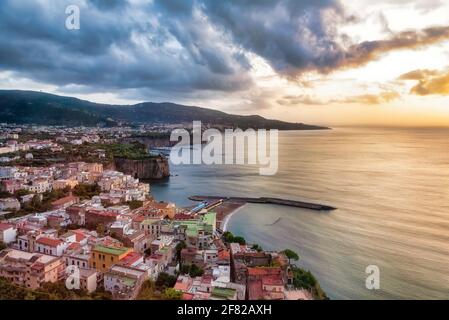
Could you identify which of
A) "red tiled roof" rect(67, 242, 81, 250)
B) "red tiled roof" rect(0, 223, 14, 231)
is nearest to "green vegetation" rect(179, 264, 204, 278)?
"red tiled roof" rect(67, 242, 81, 250)

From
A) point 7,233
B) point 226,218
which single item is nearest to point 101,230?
point 7,233

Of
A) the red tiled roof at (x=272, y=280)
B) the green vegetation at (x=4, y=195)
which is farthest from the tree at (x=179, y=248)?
the green vegetation at (x=4, y=195)

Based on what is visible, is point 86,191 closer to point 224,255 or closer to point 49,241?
point 49,241

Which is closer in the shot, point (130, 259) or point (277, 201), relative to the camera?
point (130, 259)

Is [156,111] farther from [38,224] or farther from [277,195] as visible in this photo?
[38,224]

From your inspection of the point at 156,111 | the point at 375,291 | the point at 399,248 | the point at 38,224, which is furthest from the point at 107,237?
the point at 156,111

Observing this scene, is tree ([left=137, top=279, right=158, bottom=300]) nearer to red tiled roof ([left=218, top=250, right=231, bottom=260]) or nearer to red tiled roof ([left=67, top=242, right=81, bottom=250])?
red tiled roof ([left=218, top=250, right=231, bottom=260])
